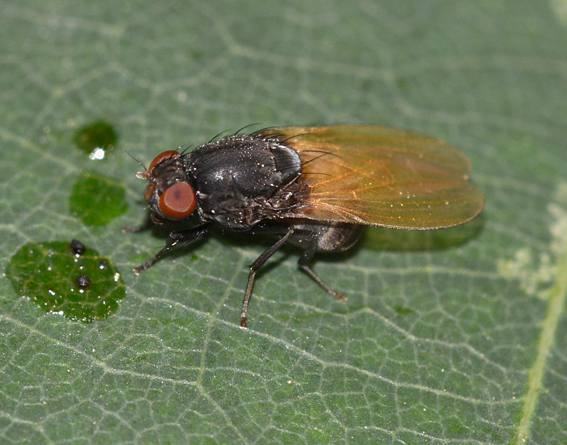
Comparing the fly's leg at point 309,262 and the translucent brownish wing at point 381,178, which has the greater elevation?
the translucent brownish wing at point 381,178

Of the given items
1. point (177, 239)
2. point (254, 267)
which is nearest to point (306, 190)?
point (254, 267)

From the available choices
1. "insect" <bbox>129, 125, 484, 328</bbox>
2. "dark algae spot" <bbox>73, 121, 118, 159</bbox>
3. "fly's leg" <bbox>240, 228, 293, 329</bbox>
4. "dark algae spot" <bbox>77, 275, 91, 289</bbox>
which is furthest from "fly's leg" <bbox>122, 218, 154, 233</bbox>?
"fly's leg" <bbox>240, 228, 293, 329</bbox>

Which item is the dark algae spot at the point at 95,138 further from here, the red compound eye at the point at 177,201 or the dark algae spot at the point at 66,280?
the red compound eye at the point at 177,201

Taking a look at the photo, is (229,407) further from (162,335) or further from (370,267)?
(370,267)

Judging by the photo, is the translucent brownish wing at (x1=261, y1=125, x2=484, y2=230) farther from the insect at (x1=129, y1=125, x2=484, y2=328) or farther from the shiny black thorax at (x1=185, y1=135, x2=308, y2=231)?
the shiny black thorax at (x1=185, y1=135, x2=308, y2=231)

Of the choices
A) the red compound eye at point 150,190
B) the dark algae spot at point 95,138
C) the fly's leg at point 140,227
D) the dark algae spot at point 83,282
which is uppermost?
the red compound eye at point 150,190

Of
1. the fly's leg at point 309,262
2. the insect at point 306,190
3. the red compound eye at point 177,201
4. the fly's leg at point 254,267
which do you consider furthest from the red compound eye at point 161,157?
the fly's leg at point 309,262

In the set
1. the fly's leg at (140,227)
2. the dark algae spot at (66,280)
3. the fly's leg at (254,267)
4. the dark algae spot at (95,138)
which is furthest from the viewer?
the dark algae spot at (95,138)
